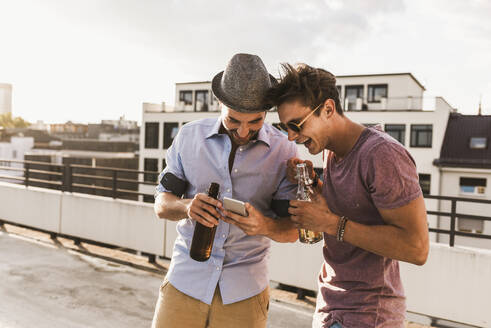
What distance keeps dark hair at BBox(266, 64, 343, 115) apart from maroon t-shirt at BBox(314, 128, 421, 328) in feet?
0.73

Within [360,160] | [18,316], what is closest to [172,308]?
[360,160]

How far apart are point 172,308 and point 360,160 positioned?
1169 mm

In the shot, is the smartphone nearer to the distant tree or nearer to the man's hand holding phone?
the man's hand holding phone

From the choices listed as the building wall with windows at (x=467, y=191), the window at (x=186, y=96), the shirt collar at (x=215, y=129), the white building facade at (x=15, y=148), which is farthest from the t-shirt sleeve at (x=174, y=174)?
the white building facade at (x=15, y=148)

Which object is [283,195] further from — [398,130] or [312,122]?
[398,130]

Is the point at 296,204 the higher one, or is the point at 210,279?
the point at 296,204

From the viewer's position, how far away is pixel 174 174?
→ 2.29 metres

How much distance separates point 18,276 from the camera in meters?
6.35

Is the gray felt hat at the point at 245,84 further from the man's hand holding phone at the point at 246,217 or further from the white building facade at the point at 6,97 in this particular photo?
the white building facade at the point at 6,97

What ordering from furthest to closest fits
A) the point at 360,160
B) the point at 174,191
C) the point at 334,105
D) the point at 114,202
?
the point at 114,202
the point at 174,191
the point at 334,105
the point at 360,160

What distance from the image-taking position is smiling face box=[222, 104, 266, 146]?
6.86 feet

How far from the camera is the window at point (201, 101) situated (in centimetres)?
4012

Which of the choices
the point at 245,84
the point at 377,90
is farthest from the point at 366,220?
the point at 377,90

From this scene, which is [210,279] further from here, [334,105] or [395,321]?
[334,105]
